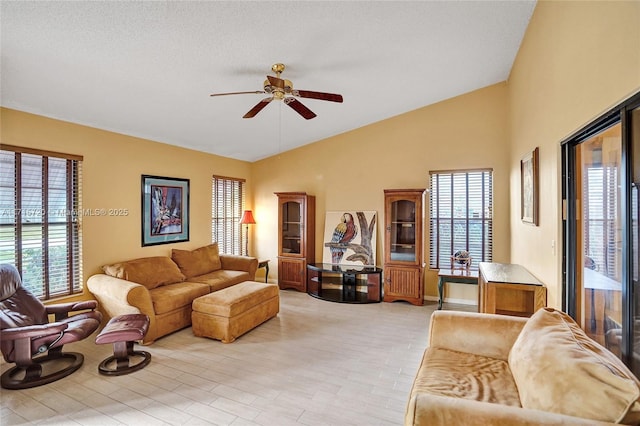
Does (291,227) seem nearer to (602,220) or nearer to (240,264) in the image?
(240,264)

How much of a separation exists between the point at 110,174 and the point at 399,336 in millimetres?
4185

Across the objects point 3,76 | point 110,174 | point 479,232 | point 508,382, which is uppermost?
point 3,76

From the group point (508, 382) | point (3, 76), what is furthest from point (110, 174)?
point (508, 382)

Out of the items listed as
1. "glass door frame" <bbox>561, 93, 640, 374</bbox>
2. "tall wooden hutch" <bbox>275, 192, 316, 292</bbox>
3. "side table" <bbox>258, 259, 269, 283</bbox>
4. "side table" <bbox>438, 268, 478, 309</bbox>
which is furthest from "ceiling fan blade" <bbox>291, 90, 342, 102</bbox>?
"side table" <bbox>258, 259, 269, 283</bbox>

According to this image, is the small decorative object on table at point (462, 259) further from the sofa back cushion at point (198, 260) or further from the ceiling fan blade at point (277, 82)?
the sofa back cushion at point (198, 260)

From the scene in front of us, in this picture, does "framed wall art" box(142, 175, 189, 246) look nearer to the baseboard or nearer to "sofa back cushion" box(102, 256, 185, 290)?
"sofa back cushion" box(102, 256, 185, 290)

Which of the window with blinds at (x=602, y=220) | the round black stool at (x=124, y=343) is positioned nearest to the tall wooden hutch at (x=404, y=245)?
the window with blinds at (x=602, y=220)

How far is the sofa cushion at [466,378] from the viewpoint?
1.69m

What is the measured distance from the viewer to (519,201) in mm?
4031

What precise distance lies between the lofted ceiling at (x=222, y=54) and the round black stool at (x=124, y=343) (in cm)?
231

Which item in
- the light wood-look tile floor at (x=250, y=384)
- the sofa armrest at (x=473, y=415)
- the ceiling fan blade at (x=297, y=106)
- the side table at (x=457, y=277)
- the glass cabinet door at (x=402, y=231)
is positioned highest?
the ceiling fan blade at (x=297, y=106)

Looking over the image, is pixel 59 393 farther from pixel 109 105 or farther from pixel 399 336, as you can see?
pixel 399 336

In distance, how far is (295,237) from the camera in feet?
19.4

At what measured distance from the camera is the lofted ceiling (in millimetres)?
2242
